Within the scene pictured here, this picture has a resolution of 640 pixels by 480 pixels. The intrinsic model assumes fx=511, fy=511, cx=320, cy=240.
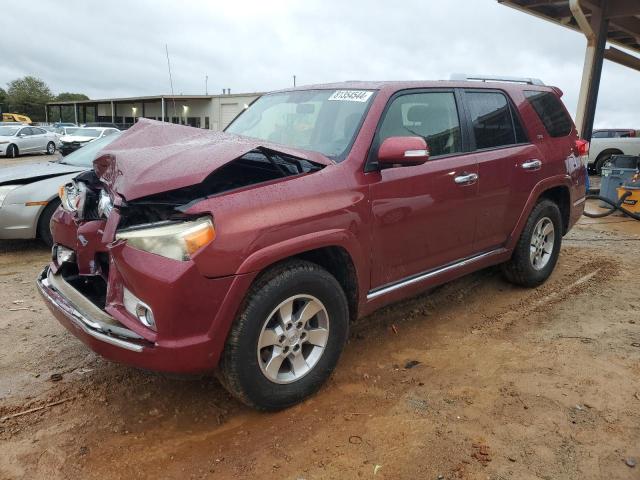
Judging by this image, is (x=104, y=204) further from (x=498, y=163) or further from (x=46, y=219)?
(x=46, y=219)

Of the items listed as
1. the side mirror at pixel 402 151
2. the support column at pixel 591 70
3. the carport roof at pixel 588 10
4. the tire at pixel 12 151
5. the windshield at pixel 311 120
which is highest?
the carport roof at pixel 588 10

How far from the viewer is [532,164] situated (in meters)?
4.39

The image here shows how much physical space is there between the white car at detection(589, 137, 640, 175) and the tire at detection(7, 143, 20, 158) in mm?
23308

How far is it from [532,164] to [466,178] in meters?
1.02

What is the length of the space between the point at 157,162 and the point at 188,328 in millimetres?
907

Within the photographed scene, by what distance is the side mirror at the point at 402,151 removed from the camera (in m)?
2.98

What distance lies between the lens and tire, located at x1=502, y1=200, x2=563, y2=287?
457 centimetres

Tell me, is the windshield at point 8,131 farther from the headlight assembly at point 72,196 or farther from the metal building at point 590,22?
the headlight assembly at point 72,196

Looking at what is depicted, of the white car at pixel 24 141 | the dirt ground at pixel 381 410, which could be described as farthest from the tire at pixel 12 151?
the dirt ground at pixel 381 410

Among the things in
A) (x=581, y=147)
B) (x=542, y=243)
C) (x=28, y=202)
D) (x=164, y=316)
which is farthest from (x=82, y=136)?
(x=164, y=316)

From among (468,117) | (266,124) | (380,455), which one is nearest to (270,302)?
(380,455)

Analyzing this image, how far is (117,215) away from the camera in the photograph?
2717 millimetres

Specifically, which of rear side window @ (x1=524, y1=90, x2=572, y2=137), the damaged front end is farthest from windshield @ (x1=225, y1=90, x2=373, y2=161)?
rear side window @ (x1=524, y1=90, x2=572, y2=137)

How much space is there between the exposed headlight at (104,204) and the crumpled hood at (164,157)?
10 cm
